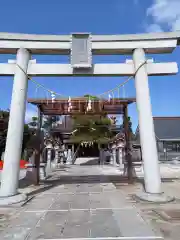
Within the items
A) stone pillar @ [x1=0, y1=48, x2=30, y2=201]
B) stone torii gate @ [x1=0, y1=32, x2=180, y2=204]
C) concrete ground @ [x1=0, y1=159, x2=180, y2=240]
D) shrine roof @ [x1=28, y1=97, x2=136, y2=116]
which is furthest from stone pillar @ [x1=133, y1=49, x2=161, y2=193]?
stone pillar @ [x1=0, y1=48, x2=30, y2=201]

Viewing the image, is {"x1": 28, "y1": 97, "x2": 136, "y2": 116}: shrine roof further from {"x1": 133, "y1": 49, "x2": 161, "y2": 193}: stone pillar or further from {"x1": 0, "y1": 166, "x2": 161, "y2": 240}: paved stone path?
{"x1": 0, "y1": 166, "x2": 161, "y2": 240}: paved stone path

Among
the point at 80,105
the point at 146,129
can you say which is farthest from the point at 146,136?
the point at 80,105

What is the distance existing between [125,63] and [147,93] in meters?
1.42

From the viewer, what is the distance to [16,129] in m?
6.62

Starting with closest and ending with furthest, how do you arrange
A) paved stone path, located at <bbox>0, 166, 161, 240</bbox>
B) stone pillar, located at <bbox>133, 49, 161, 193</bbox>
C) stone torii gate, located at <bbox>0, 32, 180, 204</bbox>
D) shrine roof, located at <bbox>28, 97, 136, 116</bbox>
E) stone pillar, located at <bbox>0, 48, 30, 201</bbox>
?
paved stone path, located at <bbox>0, 166, 161, 240</bbox>
stone pillar, located at <bbox>0, 48, 30, 201</bbox>
stone pillar, located at <bbox>133, 49, 161, 193</bbox>
stone torii gate, located at <bbox>0, 32, 180, 204</bbox>
shrine roof, located at <bbox>28, 97, 136, 116</bbox>

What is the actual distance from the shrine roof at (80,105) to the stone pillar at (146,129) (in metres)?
2.84

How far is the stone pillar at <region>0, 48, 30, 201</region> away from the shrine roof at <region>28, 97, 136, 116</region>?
8.70ft

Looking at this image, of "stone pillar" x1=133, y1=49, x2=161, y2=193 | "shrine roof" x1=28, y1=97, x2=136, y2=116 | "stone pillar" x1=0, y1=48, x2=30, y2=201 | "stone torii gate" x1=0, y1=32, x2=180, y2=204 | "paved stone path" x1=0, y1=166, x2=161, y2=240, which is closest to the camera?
"paved stone path" x1=0, y1=166, x2=161, y2=240

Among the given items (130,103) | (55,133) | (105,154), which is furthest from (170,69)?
(55,133)

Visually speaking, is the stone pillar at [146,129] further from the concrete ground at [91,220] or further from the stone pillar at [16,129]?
the stone pillar at [16,129]

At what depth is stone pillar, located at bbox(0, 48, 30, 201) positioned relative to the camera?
6.34 metres

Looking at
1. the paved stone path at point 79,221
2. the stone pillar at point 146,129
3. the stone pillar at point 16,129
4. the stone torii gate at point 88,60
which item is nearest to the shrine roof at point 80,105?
the stone torii gate at point 88,60

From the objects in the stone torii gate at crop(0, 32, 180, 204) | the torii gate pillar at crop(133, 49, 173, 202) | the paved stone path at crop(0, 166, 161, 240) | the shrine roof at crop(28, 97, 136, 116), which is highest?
the stone torii gate at crop(0, 32, 180, 204)

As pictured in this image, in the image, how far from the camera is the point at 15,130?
661cm
